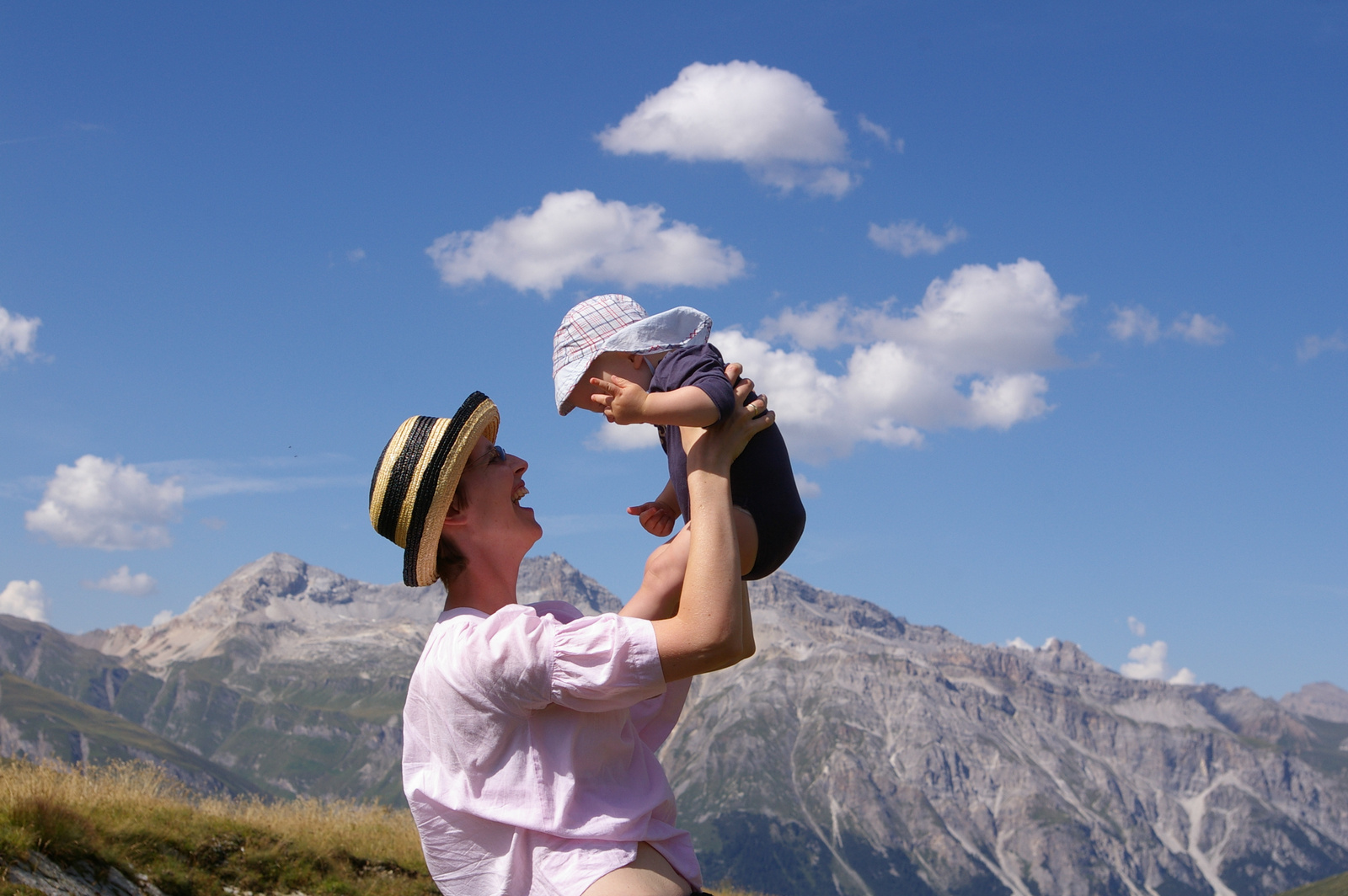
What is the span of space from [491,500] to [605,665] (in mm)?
992

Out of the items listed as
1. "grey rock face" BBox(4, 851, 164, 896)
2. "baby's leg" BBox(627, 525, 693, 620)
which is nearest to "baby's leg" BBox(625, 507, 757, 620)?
"baby's leg" BBox(627, 525, 693, 620)

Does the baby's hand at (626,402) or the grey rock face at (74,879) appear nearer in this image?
the baby's hand at (626,402)

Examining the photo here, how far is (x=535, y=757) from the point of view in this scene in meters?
3.34

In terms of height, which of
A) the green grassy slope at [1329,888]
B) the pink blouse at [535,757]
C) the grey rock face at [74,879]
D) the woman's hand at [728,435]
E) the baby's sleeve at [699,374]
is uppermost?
the baby's sleeve at [699,374]

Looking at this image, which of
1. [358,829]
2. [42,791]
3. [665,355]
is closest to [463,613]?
[665,355]

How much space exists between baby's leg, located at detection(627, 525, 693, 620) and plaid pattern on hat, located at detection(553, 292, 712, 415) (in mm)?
975

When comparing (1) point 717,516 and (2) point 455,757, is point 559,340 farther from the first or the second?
(2) point 455,757

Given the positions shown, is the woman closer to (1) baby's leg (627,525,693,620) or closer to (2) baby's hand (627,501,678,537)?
(1) baby's leg (627,525,693,620)

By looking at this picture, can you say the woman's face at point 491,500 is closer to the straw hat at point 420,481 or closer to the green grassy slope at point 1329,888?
the straw hat at point 420,481

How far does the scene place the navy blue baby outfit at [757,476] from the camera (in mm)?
3883

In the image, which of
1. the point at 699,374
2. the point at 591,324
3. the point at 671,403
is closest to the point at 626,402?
the point at 671,403

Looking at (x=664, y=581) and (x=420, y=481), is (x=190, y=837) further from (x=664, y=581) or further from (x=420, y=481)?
(x=664, y=581)

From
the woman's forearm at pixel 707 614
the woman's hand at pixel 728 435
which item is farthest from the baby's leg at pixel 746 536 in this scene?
the woman's forearm at pixel 707 614

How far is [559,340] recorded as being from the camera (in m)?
4.64
